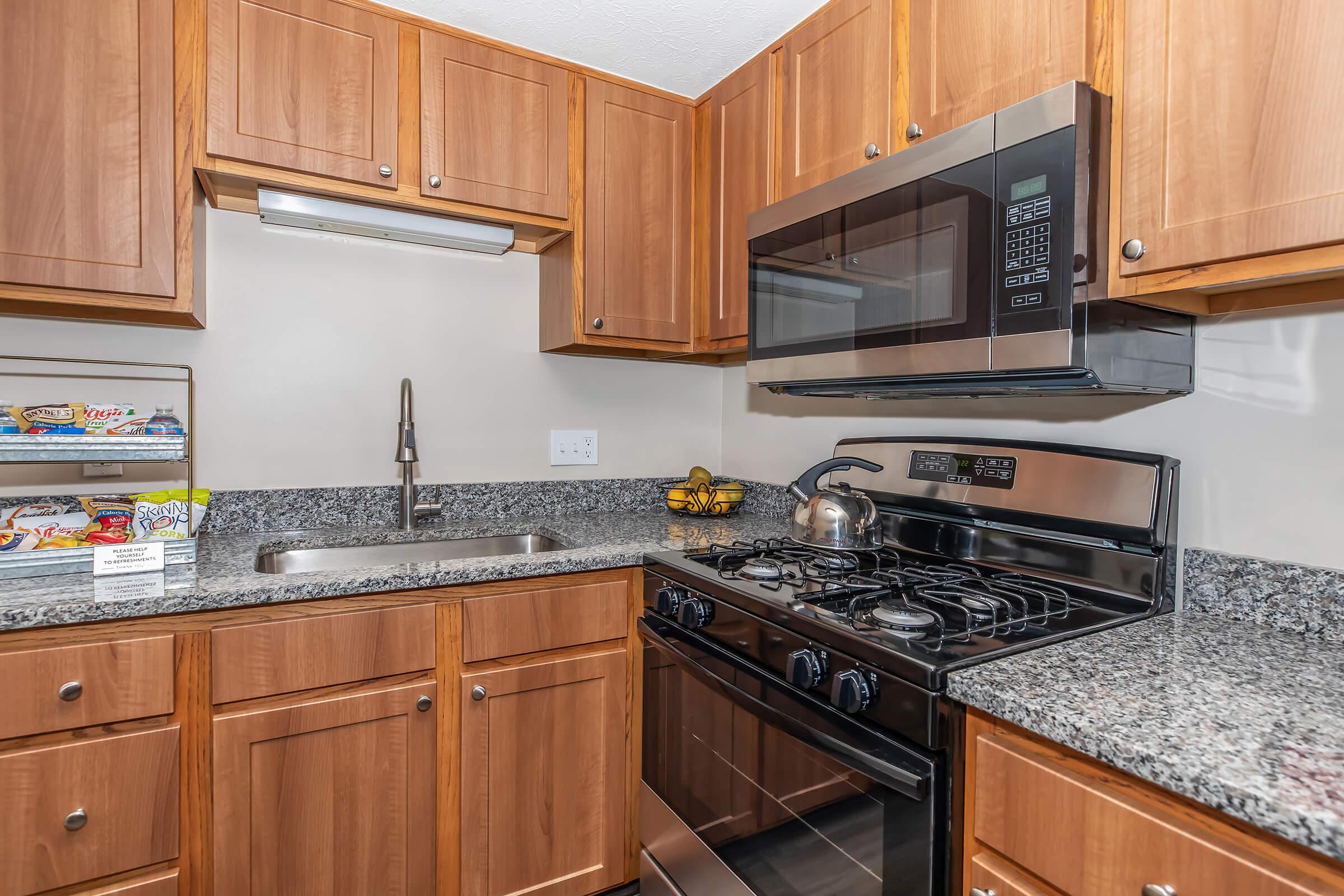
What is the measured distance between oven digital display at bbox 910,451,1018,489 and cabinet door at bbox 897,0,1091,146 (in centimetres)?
68

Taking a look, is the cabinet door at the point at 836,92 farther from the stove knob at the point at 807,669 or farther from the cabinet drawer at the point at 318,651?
the cabinet drawer at the point at 318,651

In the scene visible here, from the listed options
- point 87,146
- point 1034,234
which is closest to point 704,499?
point 1034,234

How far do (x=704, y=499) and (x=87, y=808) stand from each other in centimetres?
154

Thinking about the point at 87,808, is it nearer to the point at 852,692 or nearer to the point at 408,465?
the point at 408,465

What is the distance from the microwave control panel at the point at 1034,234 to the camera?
1055 millimetres

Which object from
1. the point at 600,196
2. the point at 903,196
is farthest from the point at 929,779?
the point at 600,196

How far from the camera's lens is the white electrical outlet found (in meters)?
2.20

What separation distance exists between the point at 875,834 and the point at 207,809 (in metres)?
1.15

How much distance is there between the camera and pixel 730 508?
2.20 meters

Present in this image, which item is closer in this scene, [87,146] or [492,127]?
[87,146]

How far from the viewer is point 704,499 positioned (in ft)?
7.09

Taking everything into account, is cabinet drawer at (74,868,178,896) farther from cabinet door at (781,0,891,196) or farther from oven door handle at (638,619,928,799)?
cabinet door at (781,0,891,196)

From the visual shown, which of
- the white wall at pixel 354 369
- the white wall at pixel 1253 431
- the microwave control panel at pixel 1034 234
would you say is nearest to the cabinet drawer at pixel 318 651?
the white wall at pixel 354 369

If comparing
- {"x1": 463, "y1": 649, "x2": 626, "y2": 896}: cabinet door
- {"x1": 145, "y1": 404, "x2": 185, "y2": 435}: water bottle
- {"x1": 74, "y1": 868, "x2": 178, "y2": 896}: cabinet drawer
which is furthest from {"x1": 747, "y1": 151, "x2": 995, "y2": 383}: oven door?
{"x1": 74, "y1": 868, "x2": 178, "y2": 896}: cabinet drawer
